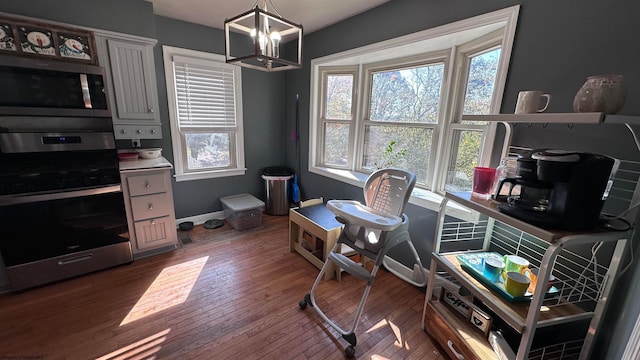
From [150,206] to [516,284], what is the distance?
2885 mm

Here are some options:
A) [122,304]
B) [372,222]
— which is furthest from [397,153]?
[122,304]

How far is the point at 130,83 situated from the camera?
93.6 inches

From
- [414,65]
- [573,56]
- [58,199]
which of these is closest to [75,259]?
[58,199]

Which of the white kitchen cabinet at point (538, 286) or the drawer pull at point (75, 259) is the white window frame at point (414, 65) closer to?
the white kitchen cabinet at point (538, 286)

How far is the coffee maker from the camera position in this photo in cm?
97

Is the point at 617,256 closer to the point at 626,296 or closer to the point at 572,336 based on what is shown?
the point at 626,296

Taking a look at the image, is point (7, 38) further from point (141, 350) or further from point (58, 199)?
point (141, 350)

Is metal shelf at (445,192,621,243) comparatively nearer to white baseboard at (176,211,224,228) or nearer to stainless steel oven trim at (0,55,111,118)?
stainless steel oven trim at (0,55,111,118)

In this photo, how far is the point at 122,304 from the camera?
193cm

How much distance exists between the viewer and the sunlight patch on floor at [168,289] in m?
1.88

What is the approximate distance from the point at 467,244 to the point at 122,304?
2.69 meters

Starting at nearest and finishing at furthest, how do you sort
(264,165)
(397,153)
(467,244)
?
(467,244), (397,153), (264,165)

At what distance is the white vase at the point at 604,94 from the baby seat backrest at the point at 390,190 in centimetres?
90

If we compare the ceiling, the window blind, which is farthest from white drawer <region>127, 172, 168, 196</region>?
the ceiling
